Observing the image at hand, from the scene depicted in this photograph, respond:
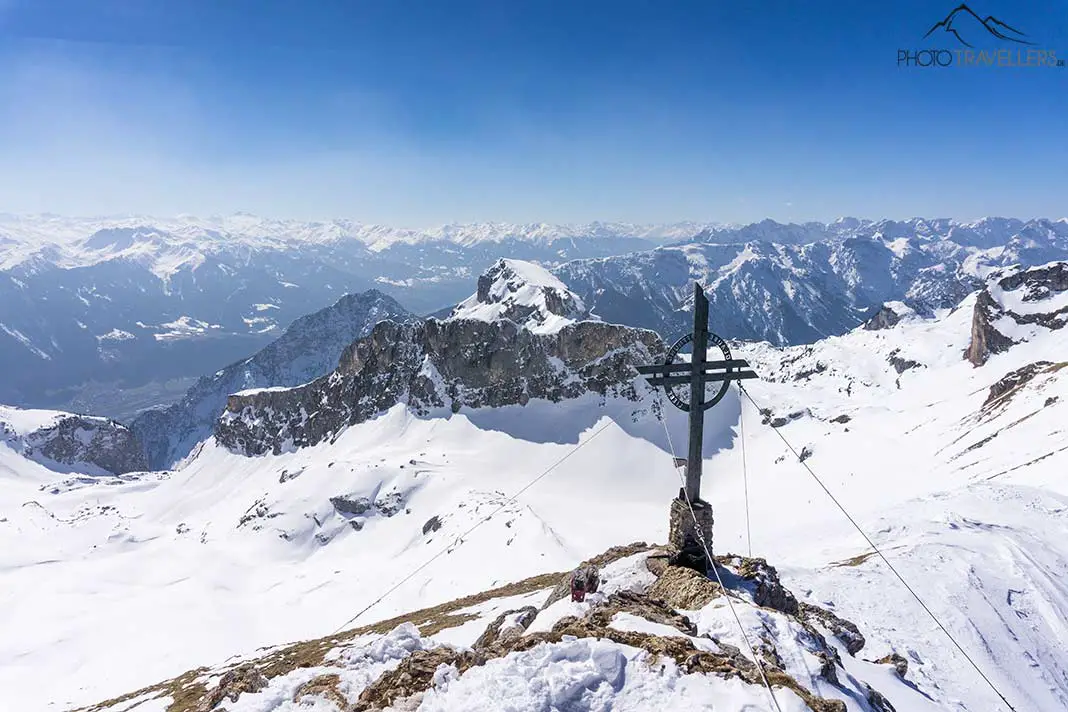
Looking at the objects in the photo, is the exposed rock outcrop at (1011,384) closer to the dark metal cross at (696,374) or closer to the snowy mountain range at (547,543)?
the snowy mountain range at (547,543)

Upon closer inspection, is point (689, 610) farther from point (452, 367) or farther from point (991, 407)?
point (452, 367)

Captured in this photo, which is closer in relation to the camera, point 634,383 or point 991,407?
point 991,407

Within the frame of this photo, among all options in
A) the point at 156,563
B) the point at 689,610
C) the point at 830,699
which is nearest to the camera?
the point at 830,699

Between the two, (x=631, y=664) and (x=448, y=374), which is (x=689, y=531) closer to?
(x=631, y=664)

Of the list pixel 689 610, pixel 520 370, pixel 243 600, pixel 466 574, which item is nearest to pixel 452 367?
pixel 520 370

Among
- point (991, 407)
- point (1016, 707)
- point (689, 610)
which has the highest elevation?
point (689, 610)

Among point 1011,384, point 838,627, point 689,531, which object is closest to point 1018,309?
point 1011,384

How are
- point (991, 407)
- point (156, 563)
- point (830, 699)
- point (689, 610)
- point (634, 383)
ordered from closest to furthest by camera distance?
point (830, 699) → point (689, 610) → point (991, 407) → point (156, 563) → point (634, 383)

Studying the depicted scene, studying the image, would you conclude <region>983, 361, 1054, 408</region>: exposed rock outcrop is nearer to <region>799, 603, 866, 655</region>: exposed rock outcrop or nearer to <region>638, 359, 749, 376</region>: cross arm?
<region>799, 603, 866, 655</region>: exposed rock outcrop
